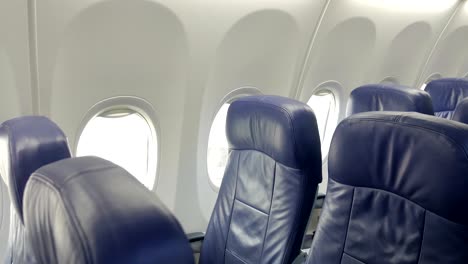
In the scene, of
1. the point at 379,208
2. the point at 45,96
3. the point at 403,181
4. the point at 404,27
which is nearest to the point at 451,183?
the point at 403,181

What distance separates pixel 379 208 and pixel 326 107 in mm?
3827

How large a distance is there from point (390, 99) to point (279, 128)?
1375 mm

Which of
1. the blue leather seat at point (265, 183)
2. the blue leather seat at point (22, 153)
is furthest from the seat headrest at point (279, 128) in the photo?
the blue leather seat at point (22, 153)

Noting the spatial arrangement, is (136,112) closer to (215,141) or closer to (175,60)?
(175,60)

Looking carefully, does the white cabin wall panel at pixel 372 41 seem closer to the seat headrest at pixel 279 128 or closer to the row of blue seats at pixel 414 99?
the row of blue seats at pixel 414 99

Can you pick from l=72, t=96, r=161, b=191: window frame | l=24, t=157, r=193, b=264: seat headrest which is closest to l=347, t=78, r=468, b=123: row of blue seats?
l=72, t=96, r=161, b=191: window frame

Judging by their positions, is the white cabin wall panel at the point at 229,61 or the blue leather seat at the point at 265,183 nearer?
the blue leather seat at the point at 265,183

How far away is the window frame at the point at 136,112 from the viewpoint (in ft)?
9.04

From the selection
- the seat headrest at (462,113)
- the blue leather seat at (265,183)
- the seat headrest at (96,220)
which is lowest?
the blue leather seat at (265,183)

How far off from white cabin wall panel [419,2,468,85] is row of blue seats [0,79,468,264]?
4.02m

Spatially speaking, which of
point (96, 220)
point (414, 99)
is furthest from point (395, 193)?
point (414, 99)

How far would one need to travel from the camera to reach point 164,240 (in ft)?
2.35

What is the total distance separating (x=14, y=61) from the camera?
7.47 feet

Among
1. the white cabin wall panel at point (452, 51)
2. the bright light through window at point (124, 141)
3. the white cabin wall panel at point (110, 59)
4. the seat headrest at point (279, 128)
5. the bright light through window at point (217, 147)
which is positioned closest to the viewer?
the seat headrest at point (279, 128)
